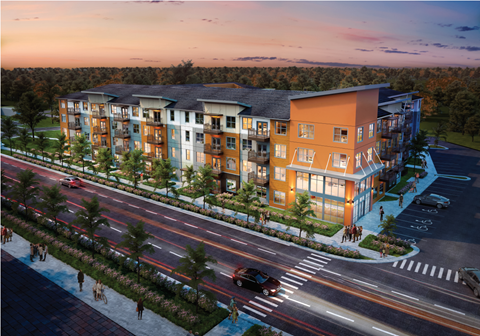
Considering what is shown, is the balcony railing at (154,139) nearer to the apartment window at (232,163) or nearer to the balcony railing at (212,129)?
the balcony railing at (212,129)

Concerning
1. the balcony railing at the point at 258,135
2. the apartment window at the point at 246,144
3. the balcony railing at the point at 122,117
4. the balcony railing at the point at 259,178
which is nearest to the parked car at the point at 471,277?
the balcony railing at the point at 259,178

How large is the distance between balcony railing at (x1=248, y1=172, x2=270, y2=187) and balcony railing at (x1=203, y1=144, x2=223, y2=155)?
20.7 feet

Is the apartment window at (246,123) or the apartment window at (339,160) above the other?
the apartment window at (246,123)

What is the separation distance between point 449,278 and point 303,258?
42.9ft

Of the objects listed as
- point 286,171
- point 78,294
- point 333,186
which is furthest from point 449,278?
point 78,294

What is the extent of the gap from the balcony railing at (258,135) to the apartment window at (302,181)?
6.48m

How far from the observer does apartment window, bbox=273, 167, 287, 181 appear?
48438 mm

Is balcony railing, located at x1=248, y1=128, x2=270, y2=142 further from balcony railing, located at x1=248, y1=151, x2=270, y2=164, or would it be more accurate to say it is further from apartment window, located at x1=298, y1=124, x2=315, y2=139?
apartment window, located at x1=298, y1=124, x2=315, y2=139

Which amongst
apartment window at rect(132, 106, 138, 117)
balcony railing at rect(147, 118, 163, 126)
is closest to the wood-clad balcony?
balcony railing at rect(147, 118, 163, 126)

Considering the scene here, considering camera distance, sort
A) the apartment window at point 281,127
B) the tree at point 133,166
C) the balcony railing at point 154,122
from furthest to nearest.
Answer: the balcony railing at point 154,122
the tree at point 133,166
the apartment window at point 281,127

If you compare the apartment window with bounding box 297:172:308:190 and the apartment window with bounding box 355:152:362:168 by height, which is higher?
the apartment window with bounding box 355:152:362:168

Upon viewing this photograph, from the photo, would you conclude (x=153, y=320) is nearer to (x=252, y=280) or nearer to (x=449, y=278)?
(x=252, y=280)

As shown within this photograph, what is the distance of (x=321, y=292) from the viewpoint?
99.5ft

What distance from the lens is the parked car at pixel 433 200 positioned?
50531 millimetres
